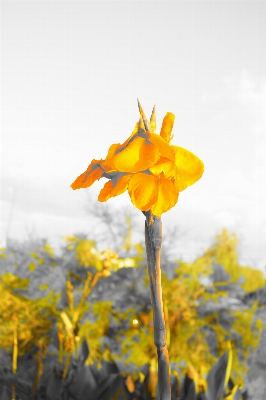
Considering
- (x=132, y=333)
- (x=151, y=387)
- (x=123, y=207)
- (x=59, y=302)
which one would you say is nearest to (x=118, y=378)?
(x=151, y=387)

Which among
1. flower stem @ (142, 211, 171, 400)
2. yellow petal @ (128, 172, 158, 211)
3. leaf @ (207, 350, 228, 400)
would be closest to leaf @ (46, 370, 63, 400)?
leaf @ (207, 350, 228, 400)

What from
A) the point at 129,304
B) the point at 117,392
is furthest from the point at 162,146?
the point at 129,304

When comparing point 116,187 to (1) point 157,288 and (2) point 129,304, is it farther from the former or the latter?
(2) point 129,304

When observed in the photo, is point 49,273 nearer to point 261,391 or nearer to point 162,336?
point 261,391

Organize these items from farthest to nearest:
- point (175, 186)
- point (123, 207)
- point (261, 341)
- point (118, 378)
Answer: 1. point (123, 207)
2. point (261, 341)
3. point (118, 378)
4. point (175, 186)

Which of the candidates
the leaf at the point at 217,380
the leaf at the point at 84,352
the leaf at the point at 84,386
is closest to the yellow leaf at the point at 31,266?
the leaf at the point at 84,352

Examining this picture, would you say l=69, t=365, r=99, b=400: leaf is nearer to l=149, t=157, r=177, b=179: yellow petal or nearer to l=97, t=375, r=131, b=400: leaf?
l=97, t=375, r=131, b=400: leaf
